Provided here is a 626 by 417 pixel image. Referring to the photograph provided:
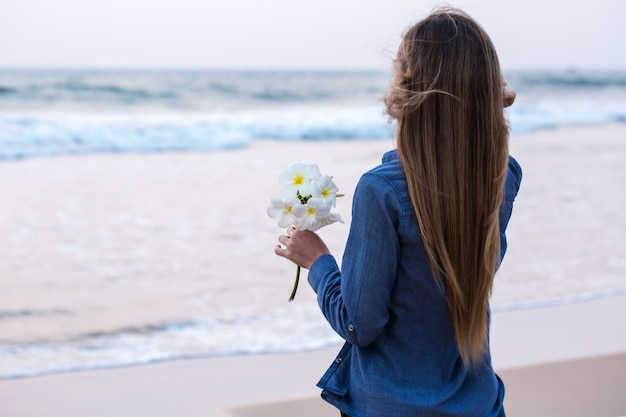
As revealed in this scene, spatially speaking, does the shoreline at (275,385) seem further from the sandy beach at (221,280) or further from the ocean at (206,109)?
A: the ocean at (206,109)

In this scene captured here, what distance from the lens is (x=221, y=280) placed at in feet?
16.3

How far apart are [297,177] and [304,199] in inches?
2.0

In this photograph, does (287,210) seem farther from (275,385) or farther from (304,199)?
(275,385)

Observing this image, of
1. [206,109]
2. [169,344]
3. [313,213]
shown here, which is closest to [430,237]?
[313,213]

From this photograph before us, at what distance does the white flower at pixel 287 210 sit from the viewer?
60.0 inches

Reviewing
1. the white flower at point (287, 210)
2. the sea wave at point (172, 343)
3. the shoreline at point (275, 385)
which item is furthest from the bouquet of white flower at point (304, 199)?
the sea wave at point (172, 343)

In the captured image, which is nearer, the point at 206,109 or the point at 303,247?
the point at 303,247

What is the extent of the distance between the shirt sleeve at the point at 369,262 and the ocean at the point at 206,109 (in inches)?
347

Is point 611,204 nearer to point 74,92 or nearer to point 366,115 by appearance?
point 366,115

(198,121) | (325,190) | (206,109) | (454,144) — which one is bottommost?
(198,121)

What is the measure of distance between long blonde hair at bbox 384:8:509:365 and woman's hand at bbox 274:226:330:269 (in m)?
0.27

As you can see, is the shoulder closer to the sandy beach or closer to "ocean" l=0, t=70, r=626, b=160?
the sandy beach

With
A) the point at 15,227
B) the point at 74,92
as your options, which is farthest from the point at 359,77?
the point at 15,227

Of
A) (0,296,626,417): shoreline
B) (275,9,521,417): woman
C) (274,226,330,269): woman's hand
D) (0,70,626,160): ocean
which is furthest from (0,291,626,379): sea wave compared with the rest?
(0,70,626,160): ocean
